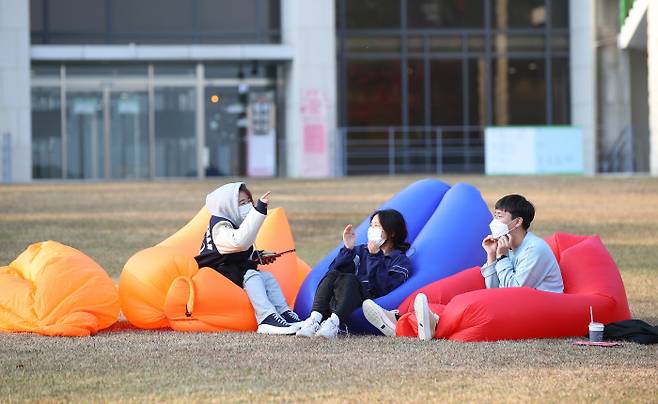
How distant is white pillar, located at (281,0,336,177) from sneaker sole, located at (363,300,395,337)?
30.1m

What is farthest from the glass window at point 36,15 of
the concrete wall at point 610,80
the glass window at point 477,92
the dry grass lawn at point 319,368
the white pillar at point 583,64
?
the dry grass lawn at point 319,368

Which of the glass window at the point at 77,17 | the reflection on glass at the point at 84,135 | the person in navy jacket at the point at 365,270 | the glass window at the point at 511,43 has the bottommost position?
the person in navy jacket at the point at 365,270

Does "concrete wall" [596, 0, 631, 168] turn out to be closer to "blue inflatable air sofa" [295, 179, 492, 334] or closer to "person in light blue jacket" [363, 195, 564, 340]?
"blue inflatable air sofa" [295, 179, 492, 334]

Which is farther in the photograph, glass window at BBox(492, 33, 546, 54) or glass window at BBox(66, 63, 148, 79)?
glass window at BBox(492, 33, 546, 54)

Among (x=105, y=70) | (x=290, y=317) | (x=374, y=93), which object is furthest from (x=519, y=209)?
(x=105, y=70)

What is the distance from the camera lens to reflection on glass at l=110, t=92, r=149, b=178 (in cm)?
3859

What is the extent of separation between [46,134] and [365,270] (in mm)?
30586

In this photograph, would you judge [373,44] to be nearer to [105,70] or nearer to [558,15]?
[558,15]

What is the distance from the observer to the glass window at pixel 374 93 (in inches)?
1531

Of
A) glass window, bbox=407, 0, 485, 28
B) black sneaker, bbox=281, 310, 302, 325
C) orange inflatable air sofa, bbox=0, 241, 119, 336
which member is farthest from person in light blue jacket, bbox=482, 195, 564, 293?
glass window, bbox=407, 0, 485, 28

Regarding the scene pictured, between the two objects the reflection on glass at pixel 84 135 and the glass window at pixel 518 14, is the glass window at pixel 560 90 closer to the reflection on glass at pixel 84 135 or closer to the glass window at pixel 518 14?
the glass window at pixel 518 14

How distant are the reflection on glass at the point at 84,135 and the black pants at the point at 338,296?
30734mm

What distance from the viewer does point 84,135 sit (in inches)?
1510

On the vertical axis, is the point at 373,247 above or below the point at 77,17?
below
